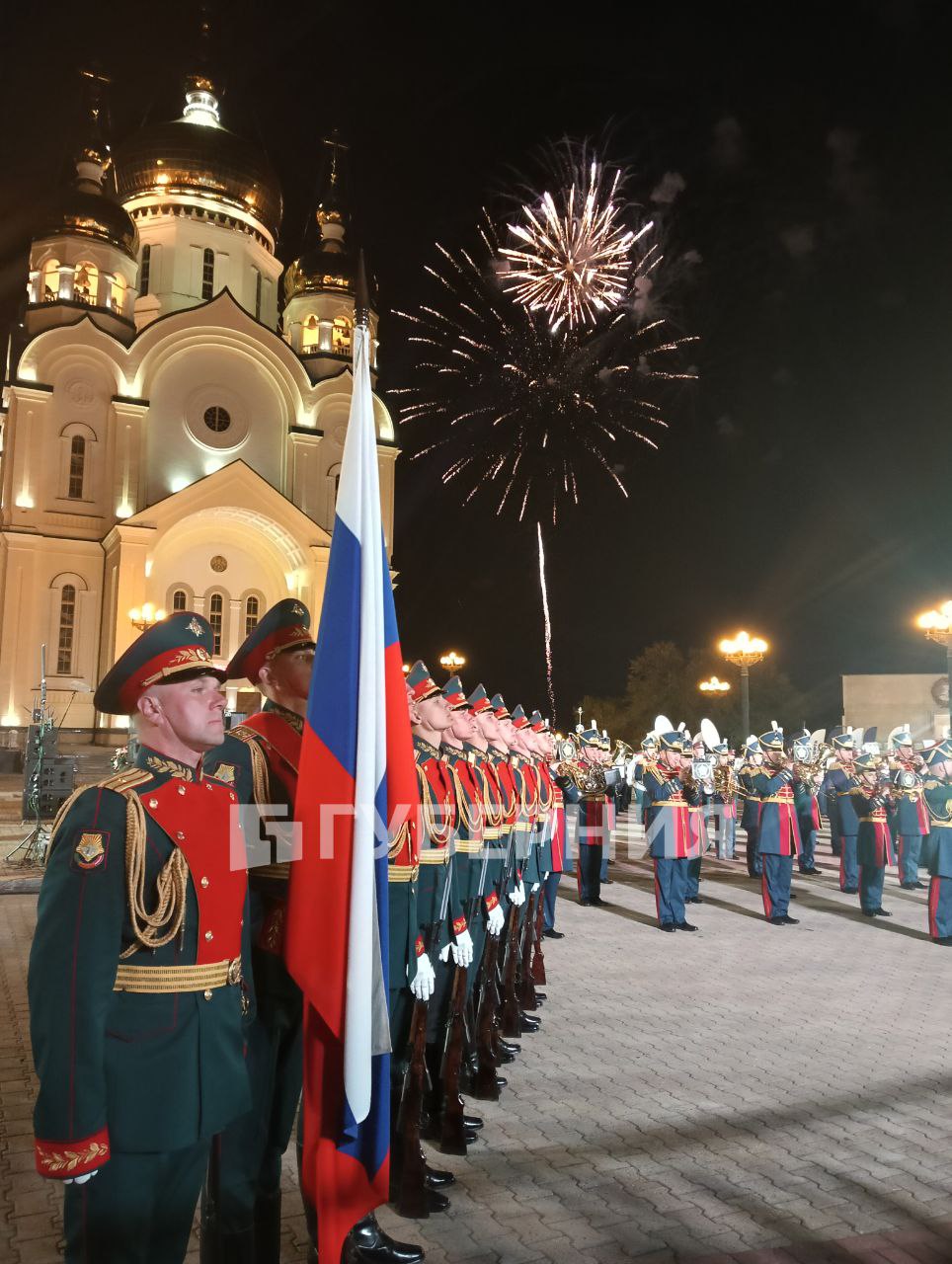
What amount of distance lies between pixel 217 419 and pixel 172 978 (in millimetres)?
35697

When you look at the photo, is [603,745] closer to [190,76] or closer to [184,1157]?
→ [184,1157]

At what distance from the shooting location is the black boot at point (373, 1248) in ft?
11.1

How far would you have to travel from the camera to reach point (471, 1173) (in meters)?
4.28

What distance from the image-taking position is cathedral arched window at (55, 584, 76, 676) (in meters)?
31.8

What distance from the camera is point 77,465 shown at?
33.1 meters

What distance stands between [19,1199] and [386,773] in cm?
271

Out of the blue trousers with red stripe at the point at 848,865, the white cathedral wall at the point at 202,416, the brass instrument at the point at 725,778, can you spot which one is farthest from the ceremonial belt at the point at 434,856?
the white cathedral wall at the point at 202,416

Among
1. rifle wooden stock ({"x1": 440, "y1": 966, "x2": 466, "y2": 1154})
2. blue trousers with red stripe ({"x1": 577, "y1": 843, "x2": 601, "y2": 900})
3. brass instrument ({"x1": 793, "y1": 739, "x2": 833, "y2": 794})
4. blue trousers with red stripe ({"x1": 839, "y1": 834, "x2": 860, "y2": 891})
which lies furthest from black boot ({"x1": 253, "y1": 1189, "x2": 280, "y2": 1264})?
brass instrument ({"x1": 793, "y1": 739, "x2": 833, "y2": 794})

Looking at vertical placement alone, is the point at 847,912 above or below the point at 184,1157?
below

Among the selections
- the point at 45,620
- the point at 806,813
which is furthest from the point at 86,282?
the point at 806,813

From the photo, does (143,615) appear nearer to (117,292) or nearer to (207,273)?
(117,292)

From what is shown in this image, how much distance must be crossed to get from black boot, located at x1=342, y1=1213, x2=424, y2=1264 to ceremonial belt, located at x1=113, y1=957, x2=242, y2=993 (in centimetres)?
143

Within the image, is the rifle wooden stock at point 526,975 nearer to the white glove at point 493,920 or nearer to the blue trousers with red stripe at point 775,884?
the white glove at point 493,920

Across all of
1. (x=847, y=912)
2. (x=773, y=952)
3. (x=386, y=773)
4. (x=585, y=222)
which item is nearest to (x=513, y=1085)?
(x=386, y=773)
